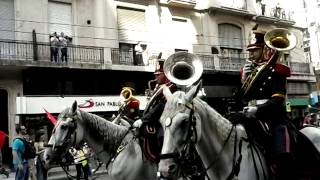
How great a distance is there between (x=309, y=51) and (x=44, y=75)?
25.6 metres

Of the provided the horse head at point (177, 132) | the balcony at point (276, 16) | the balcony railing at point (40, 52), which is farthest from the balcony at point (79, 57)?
the horse head at point (177, 132)

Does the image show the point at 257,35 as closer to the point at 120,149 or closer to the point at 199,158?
the point at 199,158

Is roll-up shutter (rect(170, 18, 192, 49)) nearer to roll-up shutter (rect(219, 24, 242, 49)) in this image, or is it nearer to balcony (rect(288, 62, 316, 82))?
roll-up shutter (rect(219, 24, 242, 49))

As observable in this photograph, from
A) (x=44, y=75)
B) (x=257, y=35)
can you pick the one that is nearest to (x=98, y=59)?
(x=44, y=75)

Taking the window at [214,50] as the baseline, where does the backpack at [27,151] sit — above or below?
below

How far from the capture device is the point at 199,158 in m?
5.38

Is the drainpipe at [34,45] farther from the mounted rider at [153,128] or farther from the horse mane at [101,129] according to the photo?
the mounted rider at [153,128]

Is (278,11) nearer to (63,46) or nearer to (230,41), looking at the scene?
(230,41)

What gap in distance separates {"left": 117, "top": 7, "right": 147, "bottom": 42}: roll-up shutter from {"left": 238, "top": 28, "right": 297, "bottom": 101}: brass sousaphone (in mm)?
18986

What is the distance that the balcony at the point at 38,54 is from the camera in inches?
781

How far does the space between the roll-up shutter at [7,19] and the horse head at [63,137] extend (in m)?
13.9

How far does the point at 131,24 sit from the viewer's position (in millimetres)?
24781

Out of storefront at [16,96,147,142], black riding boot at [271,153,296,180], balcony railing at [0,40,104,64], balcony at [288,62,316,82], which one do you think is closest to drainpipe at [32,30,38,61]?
balcony railing at [0,40,104,64]

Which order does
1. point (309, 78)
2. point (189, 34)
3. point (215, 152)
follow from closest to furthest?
1. point (215, 152)
2. point (189, 34)
3. point (309, 78)
